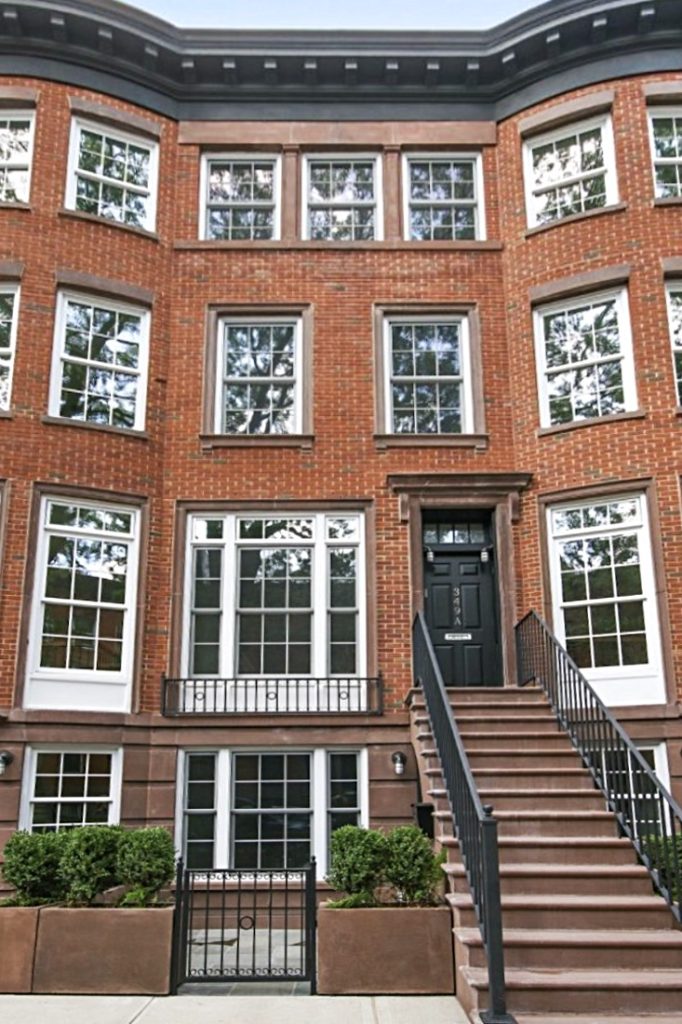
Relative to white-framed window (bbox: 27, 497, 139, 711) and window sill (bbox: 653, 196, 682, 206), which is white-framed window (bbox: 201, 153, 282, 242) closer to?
white-framed window (bbox: 27, 497, 139, 711)

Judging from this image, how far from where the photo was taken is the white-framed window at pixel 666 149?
12.5 meters

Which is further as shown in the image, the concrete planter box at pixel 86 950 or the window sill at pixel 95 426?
the window sill at pixel 95 426

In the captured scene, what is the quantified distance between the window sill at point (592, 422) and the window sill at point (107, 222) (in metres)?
6.20

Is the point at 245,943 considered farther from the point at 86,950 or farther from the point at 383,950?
the point at 383,950

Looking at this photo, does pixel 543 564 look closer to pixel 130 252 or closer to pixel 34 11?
pixel 130 252

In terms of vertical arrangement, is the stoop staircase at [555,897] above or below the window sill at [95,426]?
below

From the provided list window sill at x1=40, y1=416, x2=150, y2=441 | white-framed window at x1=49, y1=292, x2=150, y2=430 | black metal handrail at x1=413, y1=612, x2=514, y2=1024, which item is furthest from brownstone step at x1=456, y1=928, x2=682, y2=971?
white-framed window at x1=49, y1=292, x2=150, y2=430

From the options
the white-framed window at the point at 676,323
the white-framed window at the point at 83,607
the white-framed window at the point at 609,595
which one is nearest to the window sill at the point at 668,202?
the white-framed window at the point at 676,323

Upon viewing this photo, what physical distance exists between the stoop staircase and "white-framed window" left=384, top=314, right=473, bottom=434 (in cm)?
453

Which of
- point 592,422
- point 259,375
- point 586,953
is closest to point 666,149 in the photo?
point 592,422

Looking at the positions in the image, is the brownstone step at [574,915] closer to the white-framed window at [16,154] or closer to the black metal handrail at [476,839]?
the black metal handrail at [476,839]

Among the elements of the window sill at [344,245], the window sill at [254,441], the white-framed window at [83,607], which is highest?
the window sill at [344,245]

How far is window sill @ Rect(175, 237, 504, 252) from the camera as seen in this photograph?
13.1m

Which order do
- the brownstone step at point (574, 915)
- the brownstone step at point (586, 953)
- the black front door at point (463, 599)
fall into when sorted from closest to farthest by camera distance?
the brownstone step at point (586, 953), the brownstone step at point (574, 915), the black front door at point (463, 599)
